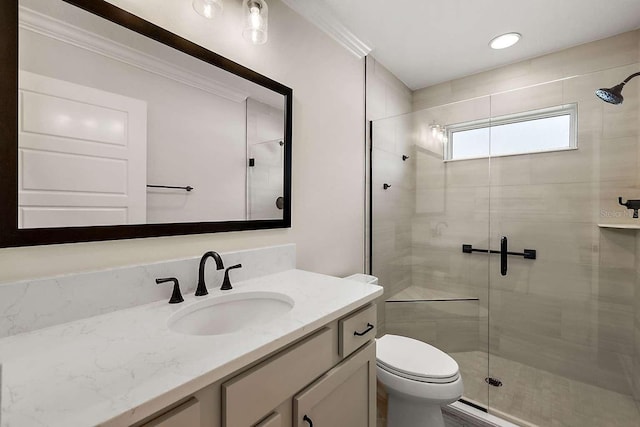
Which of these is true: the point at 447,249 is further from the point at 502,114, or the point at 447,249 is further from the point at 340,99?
the point at 340,99

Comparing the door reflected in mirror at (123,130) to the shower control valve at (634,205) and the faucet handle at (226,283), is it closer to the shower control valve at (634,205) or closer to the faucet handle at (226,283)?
the faucet handle at (226,283)

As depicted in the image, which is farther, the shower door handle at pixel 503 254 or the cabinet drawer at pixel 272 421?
the shower door handle at pixel 503 254

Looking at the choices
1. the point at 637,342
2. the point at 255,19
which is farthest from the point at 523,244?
the point at 255,19

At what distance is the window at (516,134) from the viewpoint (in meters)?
1.92

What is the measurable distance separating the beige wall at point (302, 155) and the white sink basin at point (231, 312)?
0.79 feet

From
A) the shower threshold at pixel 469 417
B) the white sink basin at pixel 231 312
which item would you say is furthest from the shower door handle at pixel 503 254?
the white sink basin at pixel 231 312

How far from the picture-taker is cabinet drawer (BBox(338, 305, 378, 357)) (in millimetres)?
985

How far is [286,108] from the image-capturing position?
1519 mm

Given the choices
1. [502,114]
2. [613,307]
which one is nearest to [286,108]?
[502,114]

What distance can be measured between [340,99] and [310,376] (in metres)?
1.67

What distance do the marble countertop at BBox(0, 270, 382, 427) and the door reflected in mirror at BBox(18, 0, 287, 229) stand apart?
1.07 ft

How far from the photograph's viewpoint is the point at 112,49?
94 centimetres

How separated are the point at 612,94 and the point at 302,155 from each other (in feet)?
5.95

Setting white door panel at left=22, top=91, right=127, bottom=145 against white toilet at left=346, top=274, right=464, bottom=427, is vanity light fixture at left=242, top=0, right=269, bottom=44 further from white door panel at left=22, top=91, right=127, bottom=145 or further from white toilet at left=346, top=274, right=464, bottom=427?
white toilet at left=346, top=274, right=464, bottom=427
